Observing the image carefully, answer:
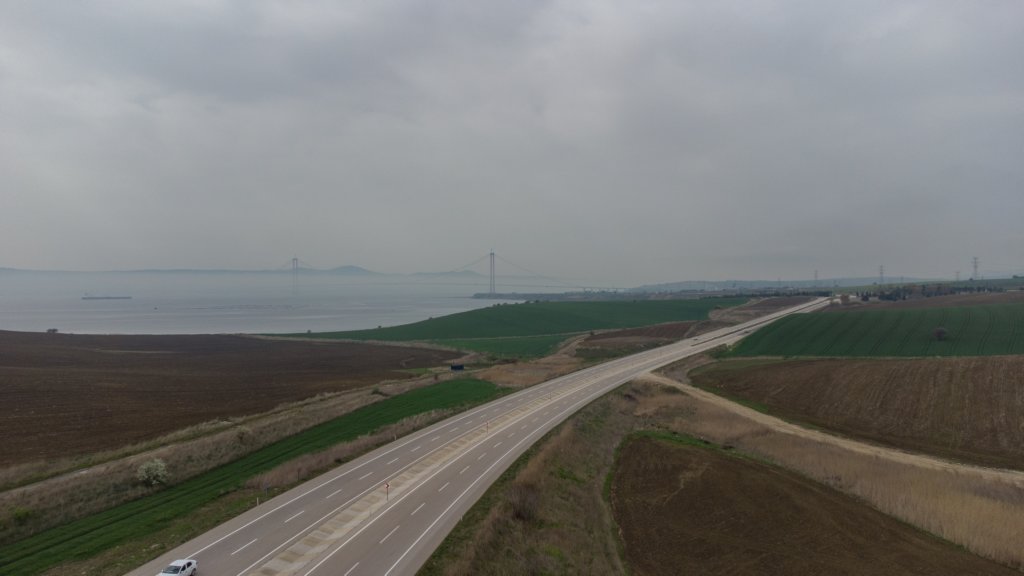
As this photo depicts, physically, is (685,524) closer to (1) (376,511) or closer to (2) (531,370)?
(1) (376,511)

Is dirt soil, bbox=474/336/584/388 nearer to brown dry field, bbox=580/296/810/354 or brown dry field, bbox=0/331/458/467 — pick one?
brown dry field, bbox=580/296/810/354

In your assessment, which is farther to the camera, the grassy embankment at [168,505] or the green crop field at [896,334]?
the green crop field at [896,334]

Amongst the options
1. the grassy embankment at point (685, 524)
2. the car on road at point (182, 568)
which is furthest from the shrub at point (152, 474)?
the grassy embankment at point (685, 524)

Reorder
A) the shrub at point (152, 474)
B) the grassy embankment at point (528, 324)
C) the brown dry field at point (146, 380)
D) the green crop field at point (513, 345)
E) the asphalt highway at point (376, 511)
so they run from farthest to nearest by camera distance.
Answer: the grassy embankment at point (528, 324)
the green crop field at point (513, 345)
the brown dry field at point (146, 380)
the shrub at point (152, 474)
the asphalt highway at point (376, 511)

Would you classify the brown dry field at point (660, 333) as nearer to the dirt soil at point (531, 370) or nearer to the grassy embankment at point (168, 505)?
the dirt soil at point (531, 370)

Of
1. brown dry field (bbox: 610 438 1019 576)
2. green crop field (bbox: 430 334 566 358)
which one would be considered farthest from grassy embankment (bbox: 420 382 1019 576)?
green crop field (bbox: 430 334 566 358)

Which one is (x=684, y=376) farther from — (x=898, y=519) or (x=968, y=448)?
(x=898, y=519)

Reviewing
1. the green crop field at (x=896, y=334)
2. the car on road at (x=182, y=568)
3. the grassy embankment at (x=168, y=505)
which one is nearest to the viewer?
the car on road at (x=182, y=568)

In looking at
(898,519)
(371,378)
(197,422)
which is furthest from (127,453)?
(898,519)
